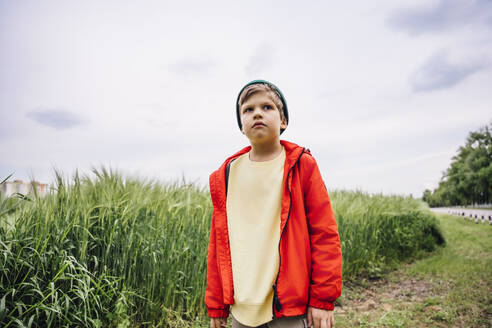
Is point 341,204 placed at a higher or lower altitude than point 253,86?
lower

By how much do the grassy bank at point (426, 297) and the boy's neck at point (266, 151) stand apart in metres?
2.59

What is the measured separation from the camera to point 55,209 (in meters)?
2.44

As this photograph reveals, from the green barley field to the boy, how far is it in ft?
4.01

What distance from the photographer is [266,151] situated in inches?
59.6

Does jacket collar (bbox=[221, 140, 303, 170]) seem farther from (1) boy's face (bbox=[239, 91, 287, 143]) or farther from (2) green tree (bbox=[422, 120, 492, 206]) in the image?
(2) green tree (bbox=[422, 120, 492, 206])

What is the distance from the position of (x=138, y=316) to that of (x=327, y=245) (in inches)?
81.3

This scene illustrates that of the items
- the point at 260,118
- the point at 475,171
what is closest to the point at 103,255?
the point at 260,118

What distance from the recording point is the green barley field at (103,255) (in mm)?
2062

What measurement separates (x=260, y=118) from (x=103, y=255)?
182cm

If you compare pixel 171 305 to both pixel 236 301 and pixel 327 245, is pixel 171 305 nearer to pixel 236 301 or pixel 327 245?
pixel 236 301

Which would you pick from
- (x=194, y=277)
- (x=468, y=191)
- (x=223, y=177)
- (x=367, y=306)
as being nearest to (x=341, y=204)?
(x=367, y=306)

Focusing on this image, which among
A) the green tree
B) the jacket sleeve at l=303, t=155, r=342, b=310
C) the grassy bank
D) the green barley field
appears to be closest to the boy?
the jacket sleeve at l=303, t=155, r=342, b=310

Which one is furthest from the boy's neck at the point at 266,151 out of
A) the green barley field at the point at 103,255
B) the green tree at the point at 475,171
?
the green tree at the point at 475,171

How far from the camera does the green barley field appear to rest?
2062mm
